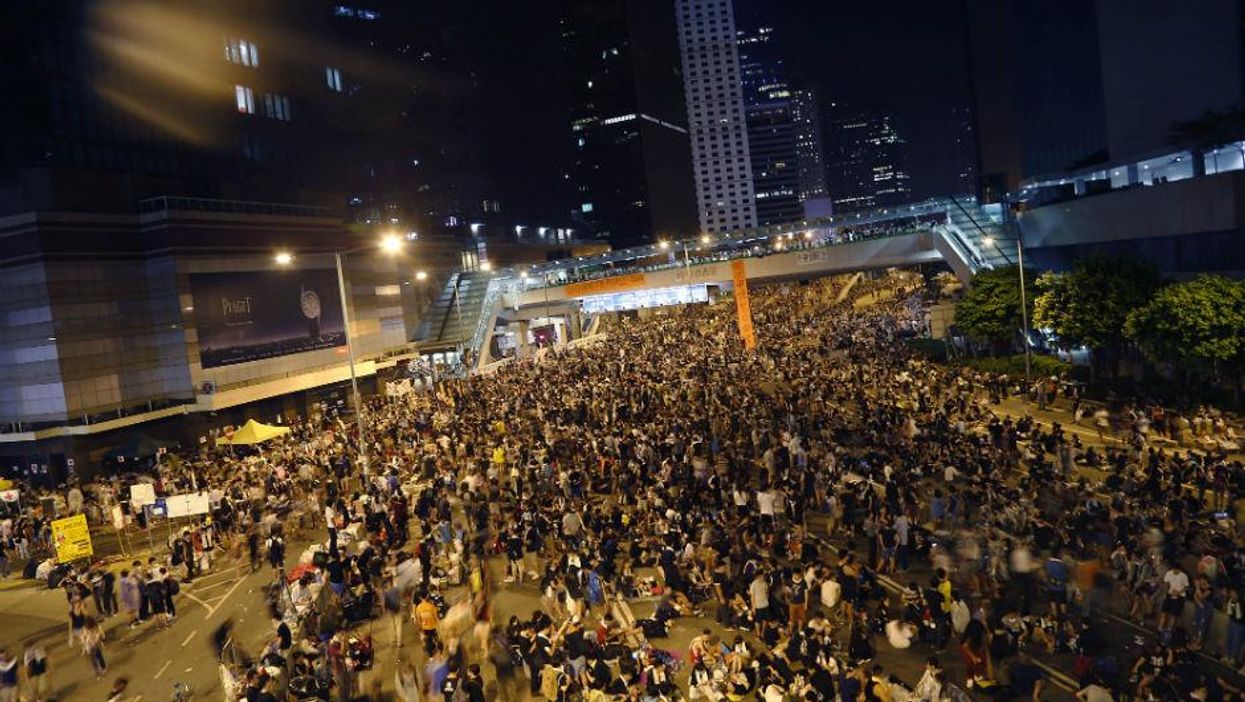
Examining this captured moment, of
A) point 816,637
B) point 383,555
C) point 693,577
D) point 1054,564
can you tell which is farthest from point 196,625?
point 1054,564

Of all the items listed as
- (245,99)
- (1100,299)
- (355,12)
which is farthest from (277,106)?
(1100,299)

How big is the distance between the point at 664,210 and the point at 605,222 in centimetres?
1172

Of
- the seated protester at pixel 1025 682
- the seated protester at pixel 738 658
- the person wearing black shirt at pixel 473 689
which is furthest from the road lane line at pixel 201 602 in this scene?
the seated protester at pixel 1025 682

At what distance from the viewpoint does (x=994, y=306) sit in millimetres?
36656

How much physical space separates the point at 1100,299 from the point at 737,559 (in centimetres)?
2155

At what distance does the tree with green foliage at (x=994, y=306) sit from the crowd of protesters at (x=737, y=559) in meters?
8.30

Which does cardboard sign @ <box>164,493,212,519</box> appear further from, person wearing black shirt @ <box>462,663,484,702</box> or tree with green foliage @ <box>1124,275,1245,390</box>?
tree with green foliage @ <box>1124,275,1245,390</box>

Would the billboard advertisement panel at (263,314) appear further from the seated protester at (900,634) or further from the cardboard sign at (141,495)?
the seated protester at (900,634)

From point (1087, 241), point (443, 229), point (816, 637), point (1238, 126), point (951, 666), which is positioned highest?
point (443, 229)

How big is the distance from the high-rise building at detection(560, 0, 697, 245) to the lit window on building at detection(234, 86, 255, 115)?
10110 cm

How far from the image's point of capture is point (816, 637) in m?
11.5

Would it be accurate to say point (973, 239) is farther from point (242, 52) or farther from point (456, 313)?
point (242, 52)

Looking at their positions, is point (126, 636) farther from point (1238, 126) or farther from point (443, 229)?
point (443, 229)

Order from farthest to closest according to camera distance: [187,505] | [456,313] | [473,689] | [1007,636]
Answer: [456,313], [187,505], [1007,636], [473,689]
